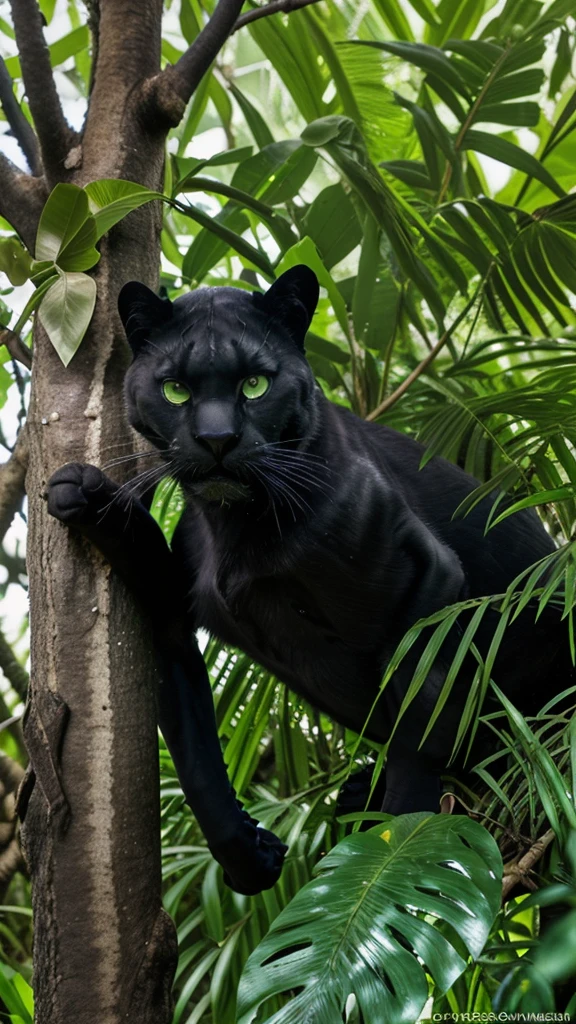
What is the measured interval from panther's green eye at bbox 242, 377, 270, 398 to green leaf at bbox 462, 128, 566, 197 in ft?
3.30

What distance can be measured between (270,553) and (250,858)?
0.46 m

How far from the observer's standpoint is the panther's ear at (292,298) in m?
1.34

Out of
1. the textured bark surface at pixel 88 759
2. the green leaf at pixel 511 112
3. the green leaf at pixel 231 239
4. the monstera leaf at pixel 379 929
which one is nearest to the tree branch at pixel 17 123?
the green leaf at pixel 231 239

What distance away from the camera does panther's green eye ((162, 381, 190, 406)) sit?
4.07 feet

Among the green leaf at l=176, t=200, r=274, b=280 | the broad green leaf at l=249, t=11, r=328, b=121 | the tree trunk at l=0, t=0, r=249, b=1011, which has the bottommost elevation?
the tree trunk at l=0, t=0, r=249, b=1011

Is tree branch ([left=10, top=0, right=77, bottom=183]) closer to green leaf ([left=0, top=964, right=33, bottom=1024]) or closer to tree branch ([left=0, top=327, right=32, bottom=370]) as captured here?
tree branch ([left=0, top=327, right=32, bottom=370])

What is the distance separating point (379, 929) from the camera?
856 millimetres

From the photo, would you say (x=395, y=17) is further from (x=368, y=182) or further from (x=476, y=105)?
(x=368, y=182)

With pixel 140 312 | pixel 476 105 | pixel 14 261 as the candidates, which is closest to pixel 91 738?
pixel 140 312

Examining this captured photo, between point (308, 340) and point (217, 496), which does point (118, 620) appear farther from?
point (308, 340)

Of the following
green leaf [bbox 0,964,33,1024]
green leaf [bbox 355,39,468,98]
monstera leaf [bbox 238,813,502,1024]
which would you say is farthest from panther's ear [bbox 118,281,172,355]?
green leaf [bbox 0,964,33,1024]

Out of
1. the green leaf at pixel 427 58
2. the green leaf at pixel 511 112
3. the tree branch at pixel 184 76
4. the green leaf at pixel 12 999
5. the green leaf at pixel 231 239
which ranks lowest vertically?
the green leaf at pixel 12 999

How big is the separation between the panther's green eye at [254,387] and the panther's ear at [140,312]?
159 mm

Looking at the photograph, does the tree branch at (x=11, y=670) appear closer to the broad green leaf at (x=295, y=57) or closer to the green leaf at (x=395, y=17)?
the broad green leaf at (x=295, y=57)
